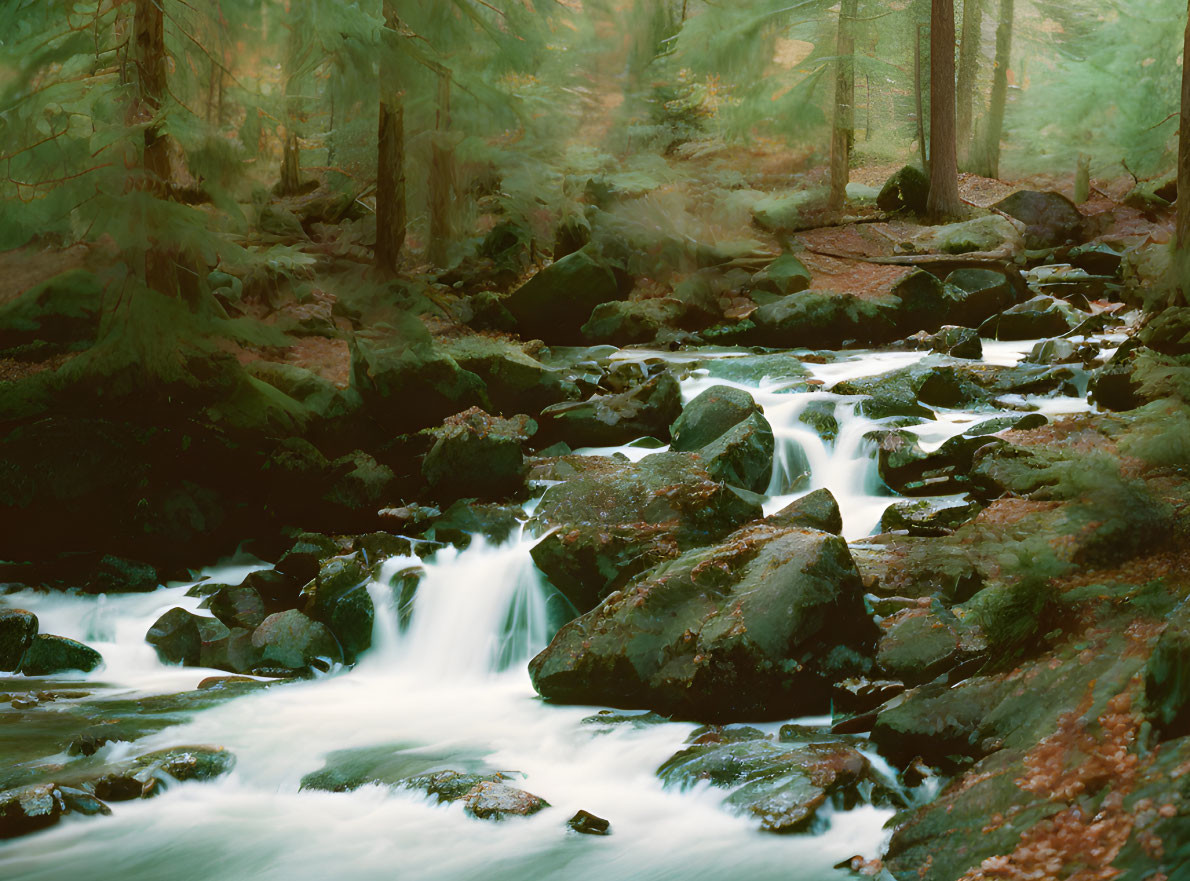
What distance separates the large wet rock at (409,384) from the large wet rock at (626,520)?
2.83 meters

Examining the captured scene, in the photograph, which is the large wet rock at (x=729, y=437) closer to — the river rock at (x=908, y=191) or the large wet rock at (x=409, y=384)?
the large wet rock at (x=409, y=384)

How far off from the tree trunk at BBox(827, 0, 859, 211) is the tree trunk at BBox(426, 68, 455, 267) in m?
8.78

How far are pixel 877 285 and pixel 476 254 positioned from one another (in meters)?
7.05

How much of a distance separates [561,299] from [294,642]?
29.1 feet

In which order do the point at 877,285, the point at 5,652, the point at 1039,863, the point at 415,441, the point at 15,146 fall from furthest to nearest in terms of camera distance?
1. the point at 877,285
2. the point at 415,441
3. the point at 15,146
4. the point at 5,652
5. the point at 1039,863

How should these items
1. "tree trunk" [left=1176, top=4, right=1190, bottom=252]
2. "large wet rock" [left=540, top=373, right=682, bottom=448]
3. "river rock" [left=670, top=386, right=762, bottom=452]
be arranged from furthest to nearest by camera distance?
"large wet rock" [left=540, top=373, right=682, bottom=448] → "river rock" [left=670, top=386, right=762, bottom=452] → "tree trunk" [left=1176, top=4, right=1190, bottom=252]

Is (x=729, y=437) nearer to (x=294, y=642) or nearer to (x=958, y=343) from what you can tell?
(x=294, y=642)

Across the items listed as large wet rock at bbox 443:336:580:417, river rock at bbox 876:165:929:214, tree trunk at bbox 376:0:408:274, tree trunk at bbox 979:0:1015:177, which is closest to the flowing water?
large wet rock at bbox 443:336:580:417

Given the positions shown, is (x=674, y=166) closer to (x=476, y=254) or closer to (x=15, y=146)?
(x=476, y=254)

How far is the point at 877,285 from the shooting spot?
55.2 feet

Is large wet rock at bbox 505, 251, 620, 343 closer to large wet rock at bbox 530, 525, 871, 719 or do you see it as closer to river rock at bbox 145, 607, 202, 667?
river rock at bbox 145, 607, 202, 667

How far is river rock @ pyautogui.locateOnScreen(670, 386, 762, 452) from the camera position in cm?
1059

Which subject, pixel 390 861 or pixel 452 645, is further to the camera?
pixel 452 645

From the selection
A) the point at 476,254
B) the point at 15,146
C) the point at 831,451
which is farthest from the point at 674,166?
the point at 15,146
